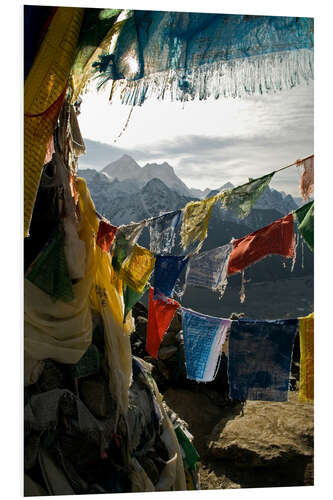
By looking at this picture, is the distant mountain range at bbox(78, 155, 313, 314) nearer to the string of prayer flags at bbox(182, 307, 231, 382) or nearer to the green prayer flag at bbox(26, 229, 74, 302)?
the string of prayer flags at bbox(182, 307, 231, 382)

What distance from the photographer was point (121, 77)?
238cm

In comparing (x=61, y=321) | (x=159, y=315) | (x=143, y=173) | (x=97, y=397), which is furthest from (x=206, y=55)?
(x=143, y=173)

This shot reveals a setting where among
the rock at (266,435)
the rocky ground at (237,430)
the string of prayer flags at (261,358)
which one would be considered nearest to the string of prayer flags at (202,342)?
the string of prayer flags at (261,358)

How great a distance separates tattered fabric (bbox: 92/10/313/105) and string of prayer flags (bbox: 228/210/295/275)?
0.73 metres

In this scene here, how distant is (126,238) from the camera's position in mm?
3088

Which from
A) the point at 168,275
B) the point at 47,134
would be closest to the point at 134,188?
the point at 168,275

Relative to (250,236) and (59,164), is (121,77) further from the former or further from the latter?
(250,236)

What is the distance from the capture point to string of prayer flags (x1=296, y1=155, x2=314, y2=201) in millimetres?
2750

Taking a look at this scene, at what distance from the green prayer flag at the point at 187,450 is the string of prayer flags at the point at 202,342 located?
868 millimetres

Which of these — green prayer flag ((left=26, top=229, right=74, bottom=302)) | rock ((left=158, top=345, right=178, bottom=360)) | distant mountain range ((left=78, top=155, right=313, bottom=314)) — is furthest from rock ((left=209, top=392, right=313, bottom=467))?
distant mountain range ((left=78, top=155, right=313, bottom=314))

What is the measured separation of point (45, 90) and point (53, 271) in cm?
103

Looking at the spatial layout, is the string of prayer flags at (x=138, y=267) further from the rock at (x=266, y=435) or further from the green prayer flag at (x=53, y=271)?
the rock at (x=266, y=435)

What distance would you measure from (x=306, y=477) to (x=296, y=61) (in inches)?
143

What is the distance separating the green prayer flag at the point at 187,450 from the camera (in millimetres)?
3535
